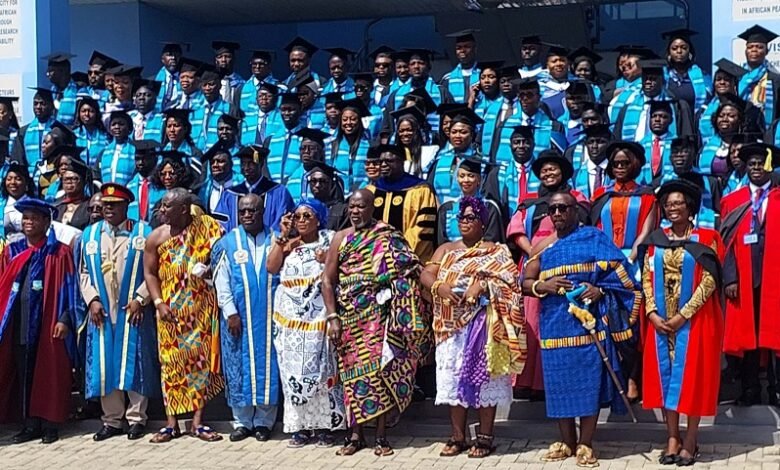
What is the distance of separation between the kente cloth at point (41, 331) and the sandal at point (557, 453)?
341 cm

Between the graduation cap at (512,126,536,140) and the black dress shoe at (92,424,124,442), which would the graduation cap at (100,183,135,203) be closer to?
the black dress shoe at (92,424,124,442)

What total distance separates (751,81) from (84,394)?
19.8ft

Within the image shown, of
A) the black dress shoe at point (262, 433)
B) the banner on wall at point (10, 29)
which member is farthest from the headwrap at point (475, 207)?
the banner on wall at point (10, 29)

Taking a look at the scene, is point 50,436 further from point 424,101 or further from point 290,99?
point 424,101

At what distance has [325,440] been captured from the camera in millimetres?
7508

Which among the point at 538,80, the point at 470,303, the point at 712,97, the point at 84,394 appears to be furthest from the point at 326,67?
the point at 470,303

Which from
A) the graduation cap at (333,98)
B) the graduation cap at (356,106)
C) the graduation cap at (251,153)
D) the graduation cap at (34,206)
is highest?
the graduation cap at (333,98)

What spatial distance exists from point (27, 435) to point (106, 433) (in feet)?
1.90

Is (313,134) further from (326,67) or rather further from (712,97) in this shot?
(326,67)

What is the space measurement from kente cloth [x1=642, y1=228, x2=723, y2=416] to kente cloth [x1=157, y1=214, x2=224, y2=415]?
294cm

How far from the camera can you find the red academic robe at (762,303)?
7211 mm

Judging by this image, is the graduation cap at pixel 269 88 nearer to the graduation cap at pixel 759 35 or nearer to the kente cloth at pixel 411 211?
the kente cloth at pixel 411 211

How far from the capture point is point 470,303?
275 inches

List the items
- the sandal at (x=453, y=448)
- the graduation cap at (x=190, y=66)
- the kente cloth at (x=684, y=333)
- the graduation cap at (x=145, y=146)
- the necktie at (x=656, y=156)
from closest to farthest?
1. the kente cloth at (x=684, y=333)
2. the sandal at (x=453, y=448)
3. the necktie at (x=656, y=156)
4. the graduation cap at (x=145, y=146)
5. the graduation cap at (x=190, y=66)
